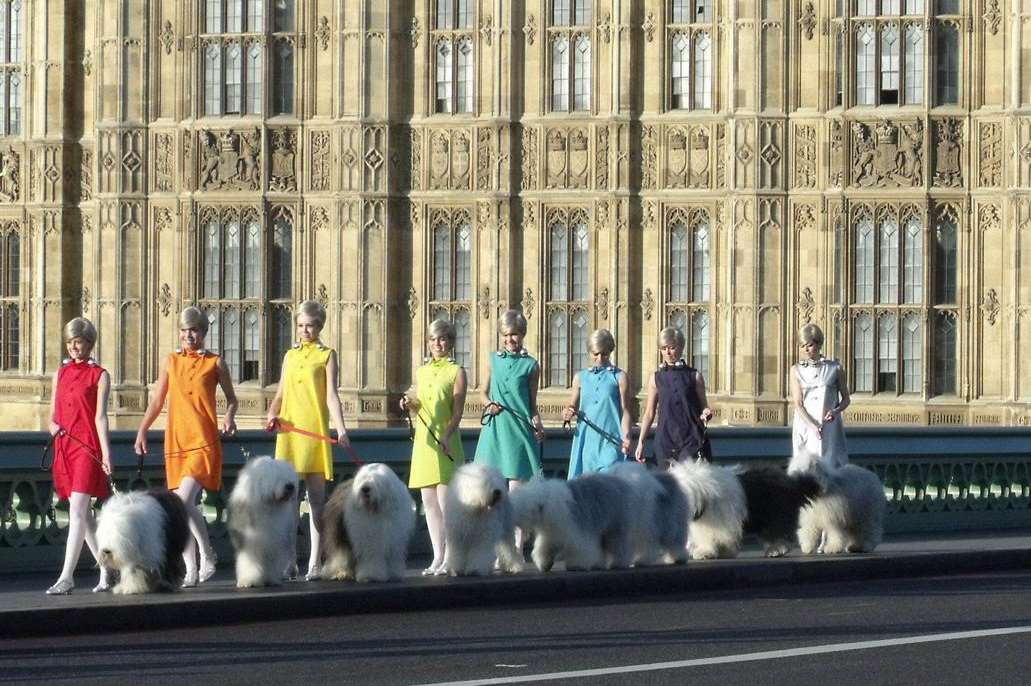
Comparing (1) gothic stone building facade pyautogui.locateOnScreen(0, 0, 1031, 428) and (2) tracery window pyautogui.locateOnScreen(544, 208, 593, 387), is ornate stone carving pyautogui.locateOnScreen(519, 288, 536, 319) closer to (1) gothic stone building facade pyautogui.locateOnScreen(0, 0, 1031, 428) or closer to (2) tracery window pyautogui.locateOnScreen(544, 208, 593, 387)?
(1) gothic stone building facade pyautogui.locateOnScreen(0, 0, 1031, 428)

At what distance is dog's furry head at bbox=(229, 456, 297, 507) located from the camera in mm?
18109

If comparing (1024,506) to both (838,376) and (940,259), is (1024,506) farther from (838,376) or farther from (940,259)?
(940,259)

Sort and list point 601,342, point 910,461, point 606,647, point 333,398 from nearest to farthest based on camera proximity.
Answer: point 606,647 < point 333,398 < point 601,342 < point 910,461

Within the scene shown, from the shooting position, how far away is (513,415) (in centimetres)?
2036

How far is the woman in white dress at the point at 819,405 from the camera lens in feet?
73.0

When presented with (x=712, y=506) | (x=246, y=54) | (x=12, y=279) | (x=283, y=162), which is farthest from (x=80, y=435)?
(x=12, y=279)

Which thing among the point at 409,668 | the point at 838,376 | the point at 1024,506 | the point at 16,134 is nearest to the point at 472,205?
the point at 16,134

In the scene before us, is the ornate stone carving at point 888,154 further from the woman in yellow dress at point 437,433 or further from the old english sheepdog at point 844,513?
the woman in yellow dress at point 437,433

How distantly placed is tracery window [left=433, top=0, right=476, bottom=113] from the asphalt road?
21.4 metres

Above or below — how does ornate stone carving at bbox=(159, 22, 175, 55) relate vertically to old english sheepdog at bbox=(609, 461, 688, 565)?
above

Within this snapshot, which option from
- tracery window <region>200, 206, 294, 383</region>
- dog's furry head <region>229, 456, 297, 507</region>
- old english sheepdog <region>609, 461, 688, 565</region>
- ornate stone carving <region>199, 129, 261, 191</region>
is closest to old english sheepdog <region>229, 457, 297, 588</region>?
dog's furry head <region>229, 456, 297, 507</region>

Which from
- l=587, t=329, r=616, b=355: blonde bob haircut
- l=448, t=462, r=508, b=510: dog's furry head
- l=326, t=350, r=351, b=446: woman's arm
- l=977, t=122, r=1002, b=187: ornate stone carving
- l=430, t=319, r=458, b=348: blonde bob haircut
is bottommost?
l=448, t=462, r=508, b=510: dog's furry head

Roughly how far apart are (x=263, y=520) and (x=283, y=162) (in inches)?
905

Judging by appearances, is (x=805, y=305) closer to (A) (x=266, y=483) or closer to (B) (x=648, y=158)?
(B) (x=648, y=158)
